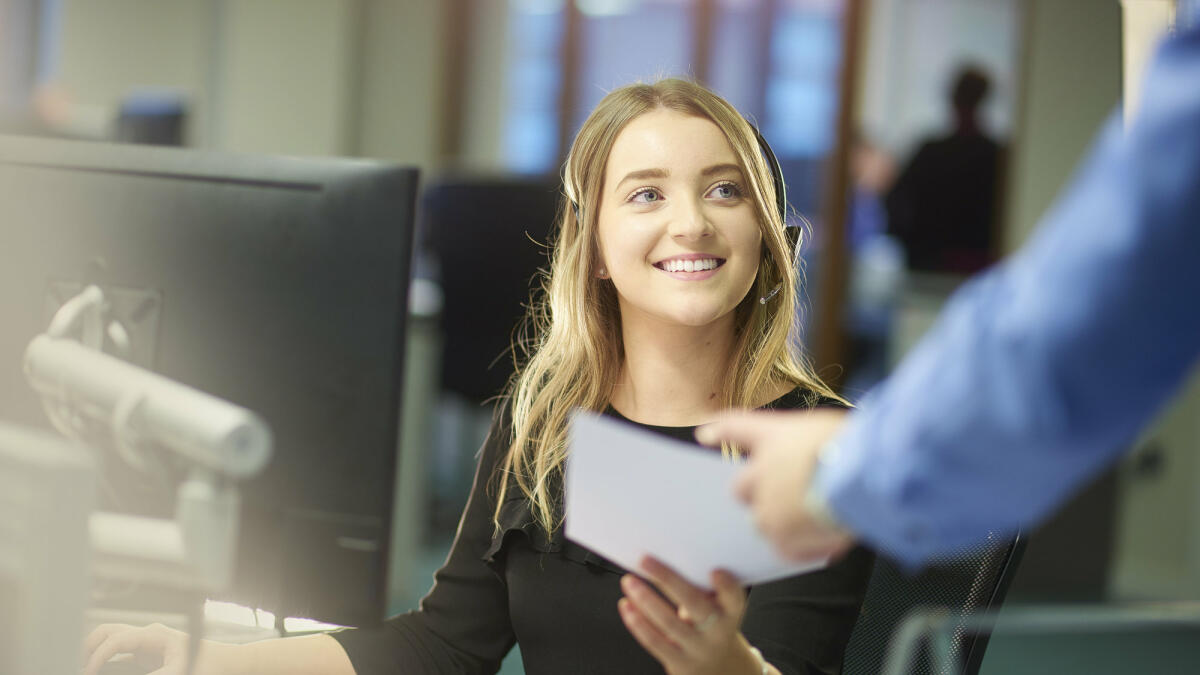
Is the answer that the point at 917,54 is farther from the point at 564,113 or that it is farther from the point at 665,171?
the point at 665,171

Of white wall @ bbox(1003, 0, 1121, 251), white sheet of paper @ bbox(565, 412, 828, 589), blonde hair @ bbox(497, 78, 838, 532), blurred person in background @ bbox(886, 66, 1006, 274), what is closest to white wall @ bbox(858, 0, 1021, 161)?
blurred person in background @ bbox(886, 66, 1006, 274)

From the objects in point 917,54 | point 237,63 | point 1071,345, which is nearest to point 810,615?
point 1071,345

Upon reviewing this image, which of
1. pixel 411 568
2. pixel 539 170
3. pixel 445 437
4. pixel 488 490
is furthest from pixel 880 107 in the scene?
pixel 488 490

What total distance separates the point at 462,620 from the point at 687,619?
17.0 inches

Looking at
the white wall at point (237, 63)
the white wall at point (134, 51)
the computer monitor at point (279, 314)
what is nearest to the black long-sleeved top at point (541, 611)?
the computer monitor at point (279, 314)

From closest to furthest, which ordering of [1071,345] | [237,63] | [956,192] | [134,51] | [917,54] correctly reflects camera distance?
1. [1071,345]
2. [956,192]
3. [237,63]
4. [134,51]
5. [917,54]

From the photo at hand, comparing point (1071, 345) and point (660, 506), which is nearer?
point (1071, 345)

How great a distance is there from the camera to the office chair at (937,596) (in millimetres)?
1055

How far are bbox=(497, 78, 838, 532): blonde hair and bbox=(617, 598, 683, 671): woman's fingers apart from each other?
1.04 ft

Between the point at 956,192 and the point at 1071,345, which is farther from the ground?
the point at 956,192

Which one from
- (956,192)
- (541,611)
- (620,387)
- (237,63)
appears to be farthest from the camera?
(237,63)

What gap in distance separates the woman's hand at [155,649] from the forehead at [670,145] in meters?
0.59

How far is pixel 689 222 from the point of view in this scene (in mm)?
1115

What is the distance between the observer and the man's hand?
67 cm
